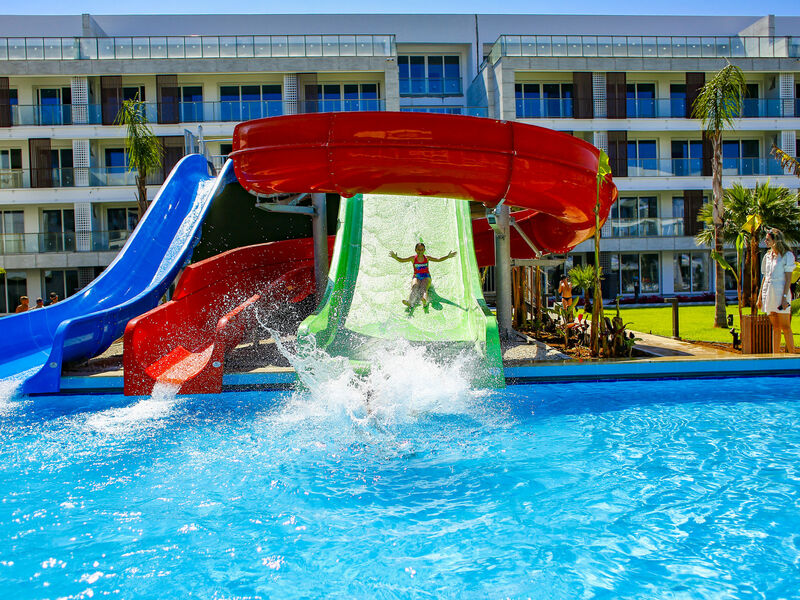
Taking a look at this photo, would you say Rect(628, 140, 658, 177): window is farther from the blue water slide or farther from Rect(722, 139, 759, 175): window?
the blue water slide

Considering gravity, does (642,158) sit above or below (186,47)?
below

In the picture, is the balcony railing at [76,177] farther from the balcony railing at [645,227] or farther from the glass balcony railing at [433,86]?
the balcony railing at [645,227]

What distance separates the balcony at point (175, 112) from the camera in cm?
2602

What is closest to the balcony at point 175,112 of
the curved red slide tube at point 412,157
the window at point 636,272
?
the window at point 636,272

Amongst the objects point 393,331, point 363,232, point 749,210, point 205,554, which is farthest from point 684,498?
point 749,210

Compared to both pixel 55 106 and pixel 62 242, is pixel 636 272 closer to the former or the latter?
pixel 62 242

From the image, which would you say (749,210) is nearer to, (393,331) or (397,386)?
(393,331)

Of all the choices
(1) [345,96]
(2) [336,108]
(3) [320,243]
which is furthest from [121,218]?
(3) [320,243]

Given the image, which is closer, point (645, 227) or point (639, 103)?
point (645, 227)

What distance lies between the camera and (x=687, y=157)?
29047mm

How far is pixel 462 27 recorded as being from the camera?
33344mm

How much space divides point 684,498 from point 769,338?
5.98 meters

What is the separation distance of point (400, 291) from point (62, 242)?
64.0 ft

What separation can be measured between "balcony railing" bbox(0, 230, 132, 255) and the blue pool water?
19.4m
